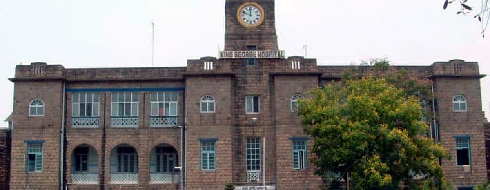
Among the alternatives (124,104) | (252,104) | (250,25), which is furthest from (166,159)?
(250,25)

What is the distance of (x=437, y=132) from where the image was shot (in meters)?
38.1

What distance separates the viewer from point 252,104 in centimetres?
3788

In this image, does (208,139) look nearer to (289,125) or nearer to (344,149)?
(289,125)

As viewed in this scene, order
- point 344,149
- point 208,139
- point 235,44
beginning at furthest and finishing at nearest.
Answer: point 235,44 < point 208,139 < point 344,149

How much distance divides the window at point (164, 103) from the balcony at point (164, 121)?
8.4 inches

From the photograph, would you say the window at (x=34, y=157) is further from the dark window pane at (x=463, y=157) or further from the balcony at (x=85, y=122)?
the dark window pane at (x=463, y=157)

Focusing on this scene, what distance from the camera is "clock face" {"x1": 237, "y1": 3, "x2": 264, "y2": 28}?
4044cm

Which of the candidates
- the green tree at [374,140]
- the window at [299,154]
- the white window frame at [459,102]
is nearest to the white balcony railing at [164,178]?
the window at [299,154]

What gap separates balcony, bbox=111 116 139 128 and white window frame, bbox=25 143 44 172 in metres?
4.13

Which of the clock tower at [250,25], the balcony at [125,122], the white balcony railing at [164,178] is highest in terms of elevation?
the clock tower at [250,25]

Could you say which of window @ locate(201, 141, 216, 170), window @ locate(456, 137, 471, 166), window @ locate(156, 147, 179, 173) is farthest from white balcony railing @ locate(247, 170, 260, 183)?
window @ locate(456, 137, 471, 166)

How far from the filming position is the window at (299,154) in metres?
36.9

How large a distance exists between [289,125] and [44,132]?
13429 millimetres

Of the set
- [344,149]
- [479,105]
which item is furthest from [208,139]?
[479,105]
